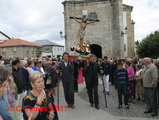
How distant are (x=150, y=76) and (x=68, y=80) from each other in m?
3.12

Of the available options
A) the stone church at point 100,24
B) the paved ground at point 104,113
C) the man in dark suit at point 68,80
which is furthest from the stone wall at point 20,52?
the paved ground at point 104,113

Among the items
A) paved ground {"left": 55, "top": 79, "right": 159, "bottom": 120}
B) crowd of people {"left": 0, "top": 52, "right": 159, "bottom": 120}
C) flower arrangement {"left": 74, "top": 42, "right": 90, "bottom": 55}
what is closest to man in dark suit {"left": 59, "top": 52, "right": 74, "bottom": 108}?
crowd of people {"left": 0, "top": 52, "right": 159, "bottom": 120}

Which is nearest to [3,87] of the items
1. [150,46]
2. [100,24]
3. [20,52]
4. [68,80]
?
[68,80]

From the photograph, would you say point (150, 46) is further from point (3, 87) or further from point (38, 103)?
point (3, 87)

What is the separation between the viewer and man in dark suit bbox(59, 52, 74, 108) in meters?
6.09

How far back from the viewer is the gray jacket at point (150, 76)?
496 centimetres

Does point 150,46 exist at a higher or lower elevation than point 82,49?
higher

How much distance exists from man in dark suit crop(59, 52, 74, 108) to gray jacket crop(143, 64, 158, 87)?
2846mm

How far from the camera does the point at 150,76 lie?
5.13 m

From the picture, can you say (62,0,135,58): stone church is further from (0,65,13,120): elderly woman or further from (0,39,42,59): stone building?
(0,39,42,59): stone building

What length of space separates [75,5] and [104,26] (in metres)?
5.01

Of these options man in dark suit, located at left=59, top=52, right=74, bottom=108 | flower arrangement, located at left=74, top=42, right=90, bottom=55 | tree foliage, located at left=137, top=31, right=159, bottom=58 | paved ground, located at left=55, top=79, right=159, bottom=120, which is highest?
tree foliage, located at left=137, top=31, right=159, bottom=58

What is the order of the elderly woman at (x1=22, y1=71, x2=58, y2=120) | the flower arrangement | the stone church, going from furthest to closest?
the stone church < the flower arrangement < the elderly woman at (x1=22, y1=71, x2=58, y2=120)

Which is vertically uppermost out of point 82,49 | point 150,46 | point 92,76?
point 150,46
